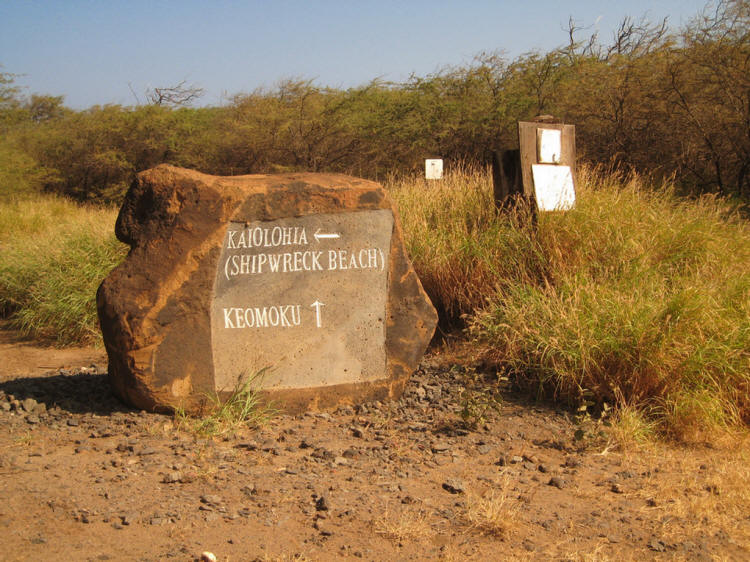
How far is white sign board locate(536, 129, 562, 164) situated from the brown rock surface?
204 cm

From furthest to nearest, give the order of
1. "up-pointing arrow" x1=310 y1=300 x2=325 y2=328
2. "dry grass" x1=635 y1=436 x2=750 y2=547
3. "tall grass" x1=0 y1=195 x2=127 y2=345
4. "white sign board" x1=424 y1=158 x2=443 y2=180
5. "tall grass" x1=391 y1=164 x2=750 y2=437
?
"white sign board" x1=424 y1=158 x2=443 y2=180
"tall grass" x1=0 y1=195 x2=127 y2=345
"up-pointing arrow" x1=310 y1=300 x2=325 y2=328
"tall grass" x1=391 y1=164 x2=750 y2=437
"dry grass" x1=635 y1=436 x2=750 y2=547

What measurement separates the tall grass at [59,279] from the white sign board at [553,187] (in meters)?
4.04

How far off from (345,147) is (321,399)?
43.9 ft

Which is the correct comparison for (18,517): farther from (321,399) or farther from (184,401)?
(321,399)

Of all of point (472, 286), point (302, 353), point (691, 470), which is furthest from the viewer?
point (472, 286)

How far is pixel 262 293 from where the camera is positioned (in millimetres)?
4051

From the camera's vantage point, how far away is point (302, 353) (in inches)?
161

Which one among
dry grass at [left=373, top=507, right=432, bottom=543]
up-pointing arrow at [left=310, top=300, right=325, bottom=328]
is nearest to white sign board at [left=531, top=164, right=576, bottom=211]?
up-pointing arrow at [left=310, top=300, right=325, bottom=328]

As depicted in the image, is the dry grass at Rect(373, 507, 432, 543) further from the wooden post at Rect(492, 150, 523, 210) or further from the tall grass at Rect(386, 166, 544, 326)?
the wooden post at Rect(492, 150, 523, 210)

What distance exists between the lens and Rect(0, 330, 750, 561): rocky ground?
2.60m

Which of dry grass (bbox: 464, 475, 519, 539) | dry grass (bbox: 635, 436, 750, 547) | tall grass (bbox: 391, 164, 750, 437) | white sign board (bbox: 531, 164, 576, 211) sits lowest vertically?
dry grass (bbox: 635, 436, 750, 547)

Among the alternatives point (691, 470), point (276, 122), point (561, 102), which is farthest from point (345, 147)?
point (691, 470)

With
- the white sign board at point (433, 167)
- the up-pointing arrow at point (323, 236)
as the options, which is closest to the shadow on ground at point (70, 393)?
the up-pointing arrow at point (323, 236)

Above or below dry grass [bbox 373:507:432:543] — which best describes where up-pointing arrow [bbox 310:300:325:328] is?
above
